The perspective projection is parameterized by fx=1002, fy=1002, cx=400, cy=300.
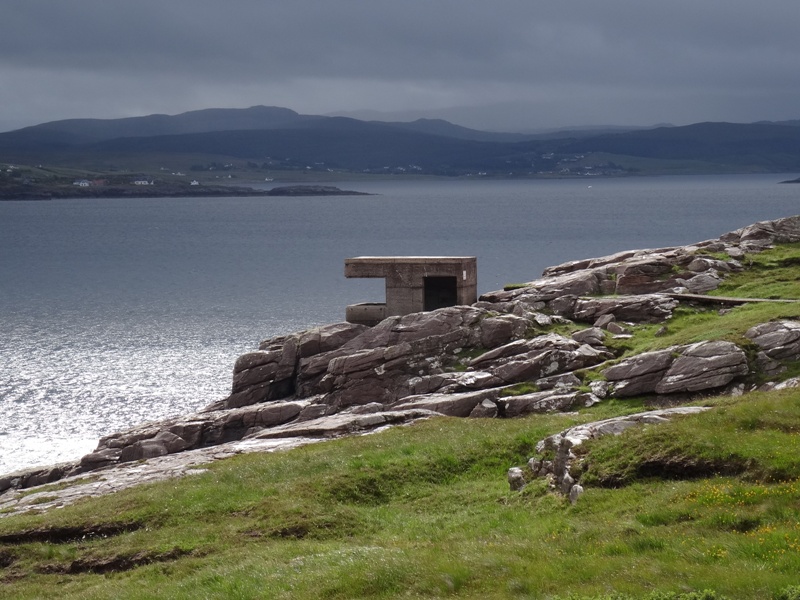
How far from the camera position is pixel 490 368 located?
42.2m

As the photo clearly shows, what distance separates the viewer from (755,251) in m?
54.5

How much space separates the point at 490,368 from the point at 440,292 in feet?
45.1

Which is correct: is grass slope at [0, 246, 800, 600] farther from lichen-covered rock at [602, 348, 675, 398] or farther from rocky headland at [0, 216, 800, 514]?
lichen-covered rock at [602, 348, 675, 398]

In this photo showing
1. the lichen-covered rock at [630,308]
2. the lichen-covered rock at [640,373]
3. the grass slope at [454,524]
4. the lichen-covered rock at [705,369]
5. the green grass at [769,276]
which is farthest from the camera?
the green grass at [769,276]

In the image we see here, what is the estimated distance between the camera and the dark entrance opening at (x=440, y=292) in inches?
2174

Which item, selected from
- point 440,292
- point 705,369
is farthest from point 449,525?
point 440,292

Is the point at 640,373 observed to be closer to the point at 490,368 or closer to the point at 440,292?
the point at 490,368

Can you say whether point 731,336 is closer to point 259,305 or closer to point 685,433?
point 685,433

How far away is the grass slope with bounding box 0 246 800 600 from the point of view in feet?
56.3

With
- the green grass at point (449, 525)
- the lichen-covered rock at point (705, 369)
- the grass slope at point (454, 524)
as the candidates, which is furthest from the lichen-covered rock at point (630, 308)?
the green grass at point (449, 525)

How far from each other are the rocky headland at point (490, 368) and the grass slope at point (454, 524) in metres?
2.47

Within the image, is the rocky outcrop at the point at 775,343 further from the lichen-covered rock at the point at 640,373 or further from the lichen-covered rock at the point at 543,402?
the lichen-covered rock at the point at 543,402

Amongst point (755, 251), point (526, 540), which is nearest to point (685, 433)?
point (526, 540)

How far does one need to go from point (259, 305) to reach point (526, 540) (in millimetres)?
81743
